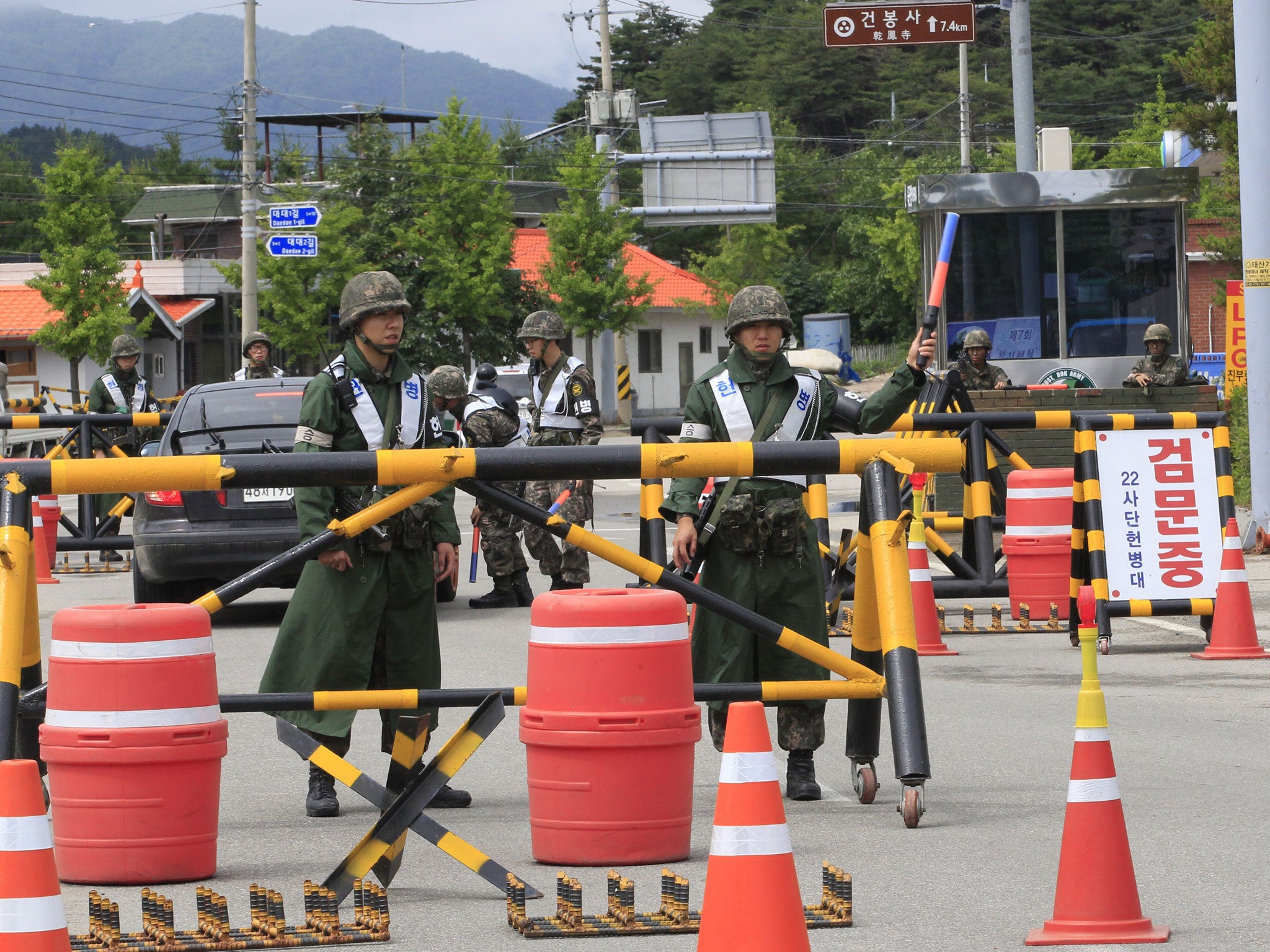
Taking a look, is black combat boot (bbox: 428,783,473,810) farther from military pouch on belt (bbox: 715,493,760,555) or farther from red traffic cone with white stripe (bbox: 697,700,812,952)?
red traffic cone with white stripe (bbox: 697,700,812,952)

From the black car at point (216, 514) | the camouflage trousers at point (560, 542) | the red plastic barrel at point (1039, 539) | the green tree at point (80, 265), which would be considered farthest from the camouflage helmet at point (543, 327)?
the green tree at point (80, 265)

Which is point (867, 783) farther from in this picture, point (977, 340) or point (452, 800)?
point (977, 340)

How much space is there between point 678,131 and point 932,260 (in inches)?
941

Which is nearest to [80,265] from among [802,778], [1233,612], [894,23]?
[894,23]

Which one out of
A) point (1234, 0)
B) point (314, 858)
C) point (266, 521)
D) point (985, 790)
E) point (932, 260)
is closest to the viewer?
point (314, 858)

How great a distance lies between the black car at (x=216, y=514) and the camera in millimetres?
12945

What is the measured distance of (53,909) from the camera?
165 inches

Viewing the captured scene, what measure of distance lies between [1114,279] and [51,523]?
37.5 ft

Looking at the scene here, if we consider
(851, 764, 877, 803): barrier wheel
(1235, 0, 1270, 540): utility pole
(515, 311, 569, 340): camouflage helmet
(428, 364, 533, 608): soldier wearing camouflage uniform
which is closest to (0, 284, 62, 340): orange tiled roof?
(428, 364, 533, 608): soldier wearing camouflage uniform

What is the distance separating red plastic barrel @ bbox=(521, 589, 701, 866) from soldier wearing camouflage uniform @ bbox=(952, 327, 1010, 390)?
12.9 metres

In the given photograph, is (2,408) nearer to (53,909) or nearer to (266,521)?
(266,521)

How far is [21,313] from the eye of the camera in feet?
210

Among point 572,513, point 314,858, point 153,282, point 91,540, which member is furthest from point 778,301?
point 153,282

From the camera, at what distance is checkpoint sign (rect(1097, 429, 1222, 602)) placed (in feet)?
37.1
